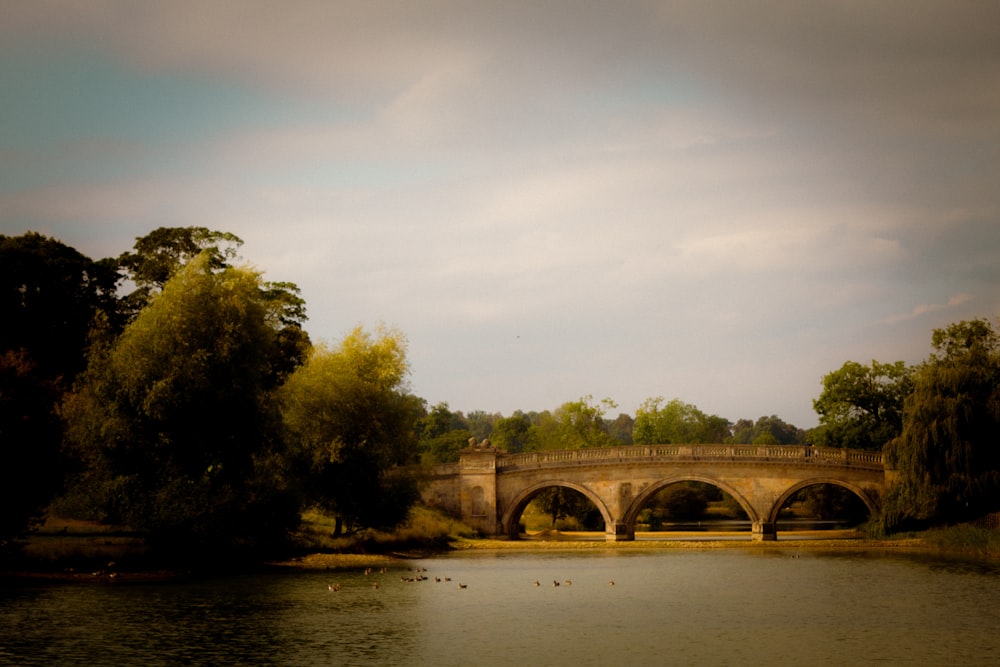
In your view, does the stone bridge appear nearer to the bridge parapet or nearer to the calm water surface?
the bridge parapet

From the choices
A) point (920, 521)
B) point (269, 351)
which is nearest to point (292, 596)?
point (269, 351)

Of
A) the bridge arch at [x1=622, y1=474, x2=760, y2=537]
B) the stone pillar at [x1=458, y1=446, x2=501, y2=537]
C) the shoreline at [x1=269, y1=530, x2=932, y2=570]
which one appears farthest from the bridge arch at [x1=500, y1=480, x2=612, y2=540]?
the bridge arch at [x1=622, y1=474, x2=760, y2=537]

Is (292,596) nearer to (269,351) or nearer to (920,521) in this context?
(269,351)

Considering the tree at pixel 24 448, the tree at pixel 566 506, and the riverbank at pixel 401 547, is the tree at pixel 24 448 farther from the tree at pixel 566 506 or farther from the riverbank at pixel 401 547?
the tree at pixel 566 506

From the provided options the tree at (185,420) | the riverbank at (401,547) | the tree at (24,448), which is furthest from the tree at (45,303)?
the tree at (24,448)

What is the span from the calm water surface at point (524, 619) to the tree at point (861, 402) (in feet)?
82.2

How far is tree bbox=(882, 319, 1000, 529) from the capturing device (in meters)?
41.8

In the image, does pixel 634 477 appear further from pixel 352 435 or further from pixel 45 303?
pixel 45 303

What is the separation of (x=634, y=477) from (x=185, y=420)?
25767mm

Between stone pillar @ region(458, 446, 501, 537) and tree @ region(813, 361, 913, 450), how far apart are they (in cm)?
2037

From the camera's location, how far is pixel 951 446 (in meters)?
42.1

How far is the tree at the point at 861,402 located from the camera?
60.9 meters

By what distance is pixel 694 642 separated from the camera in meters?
22.3

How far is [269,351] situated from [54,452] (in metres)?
8.49
